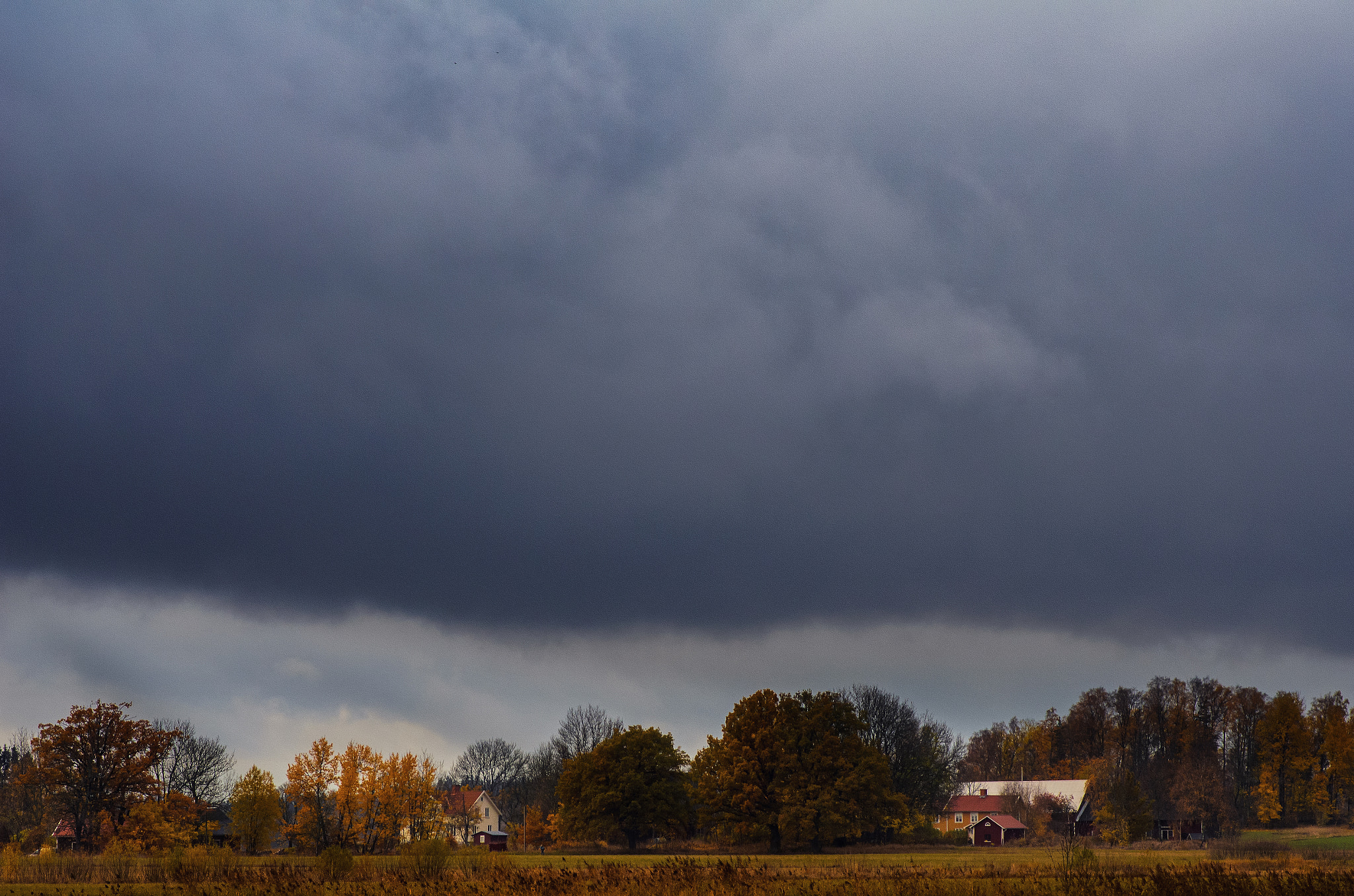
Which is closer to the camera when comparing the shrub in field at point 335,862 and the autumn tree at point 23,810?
the shrub in field at point 335,862

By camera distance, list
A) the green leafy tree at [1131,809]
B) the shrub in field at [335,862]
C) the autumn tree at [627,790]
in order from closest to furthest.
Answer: the shrub in field at [335,862] → the autumn tree at [627,790] → the green leafy tree at [1131,809]

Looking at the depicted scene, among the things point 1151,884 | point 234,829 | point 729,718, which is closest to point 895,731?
point 729,718

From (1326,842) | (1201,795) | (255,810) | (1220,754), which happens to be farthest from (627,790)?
(1220,754)

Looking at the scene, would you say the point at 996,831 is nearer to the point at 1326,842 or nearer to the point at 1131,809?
the point at 1131,809

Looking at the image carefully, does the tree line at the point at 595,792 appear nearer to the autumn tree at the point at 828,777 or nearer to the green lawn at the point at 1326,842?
the autumn tree at the point at 828,777

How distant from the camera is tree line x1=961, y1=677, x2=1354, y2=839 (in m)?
135

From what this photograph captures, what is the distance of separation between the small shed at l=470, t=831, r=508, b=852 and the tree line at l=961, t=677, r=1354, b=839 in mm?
61413

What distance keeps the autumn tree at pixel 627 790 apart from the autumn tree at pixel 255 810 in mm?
26409

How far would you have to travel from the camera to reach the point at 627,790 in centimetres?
10338

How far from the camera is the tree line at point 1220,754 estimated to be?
444ft

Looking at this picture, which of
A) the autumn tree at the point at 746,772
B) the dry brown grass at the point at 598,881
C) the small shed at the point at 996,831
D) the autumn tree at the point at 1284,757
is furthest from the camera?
the autumn tree at the point at 1284,757

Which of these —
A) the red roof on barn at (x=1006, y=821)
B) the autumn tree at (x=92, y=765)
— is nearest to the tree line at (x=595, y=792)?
→ the autumn tree at (x=92, y=765)

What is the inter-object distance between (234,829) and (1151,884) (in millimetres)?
91262

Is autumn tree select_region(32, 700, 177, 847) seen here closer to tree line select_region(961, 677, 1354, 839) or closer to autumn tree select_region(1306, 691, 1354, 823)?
tree line select_region(961, 677, 1354, 839)
